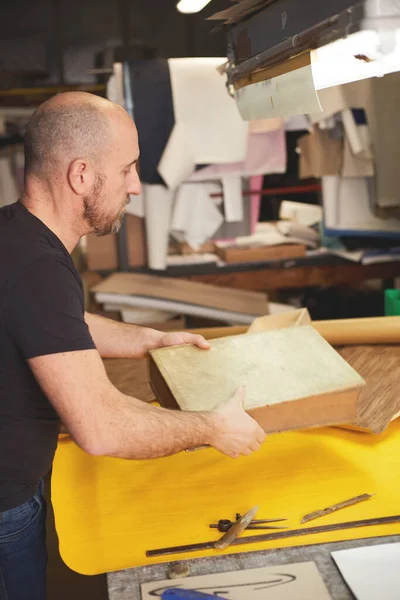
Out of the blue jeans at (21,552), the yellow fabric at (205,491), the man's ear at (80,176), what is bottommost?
the blue jeans at (21,552)

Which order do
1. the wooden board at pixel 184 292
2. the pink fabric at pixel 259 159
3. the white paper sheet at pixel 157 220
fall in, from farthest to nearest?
the pink fabric at pixel 259 159, the white paper sheet at pixel 157 220, the wooden board at pixel 184 292

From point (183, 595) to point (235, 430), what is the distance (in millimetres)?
340

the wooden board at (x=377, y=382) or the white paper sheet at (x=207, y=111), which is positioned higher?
the white paper sheet at (x=207, y=111)

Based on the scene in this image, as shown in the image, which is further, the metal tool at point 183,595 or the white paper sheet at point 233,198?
the white paper sheet at point 233,198

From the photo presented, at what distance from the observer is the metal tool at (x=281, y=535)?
1.19 meters

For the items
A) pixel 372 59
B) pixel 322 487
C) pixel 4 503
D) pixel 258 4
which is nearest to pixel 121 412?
pixel 4 503

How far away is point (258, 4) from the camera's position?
142 cm

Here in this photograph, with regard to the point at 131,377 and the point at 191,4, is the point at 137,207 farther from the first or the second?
the point at 131,377

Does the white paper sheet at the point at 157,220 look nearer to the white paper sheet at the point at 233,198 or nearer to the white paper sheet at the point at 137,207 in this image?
the white paper sheet at the point at 137,207

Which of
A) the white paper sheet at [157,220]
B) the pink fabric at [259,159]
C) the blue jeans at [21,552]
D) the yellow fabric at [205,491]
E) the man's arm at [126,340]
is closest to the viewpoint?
the yellow fabric at [205,491]

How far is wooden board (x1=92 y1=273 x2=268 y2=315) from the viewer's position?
320 centimetres

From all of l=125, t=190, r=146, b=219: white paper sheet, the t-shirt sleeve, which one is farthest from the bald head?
l=125, t=190, r=146, b=219: white paper sheet

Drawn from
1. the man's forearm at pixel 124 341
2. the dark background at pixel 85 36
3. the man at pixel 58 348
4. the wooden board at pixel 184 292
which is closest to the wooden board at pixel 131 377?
the man's forearm at pixel 124 341

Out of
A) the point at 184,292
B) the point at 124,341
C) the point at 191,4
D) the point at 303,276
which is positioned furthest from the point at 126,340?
the point at 303,276
